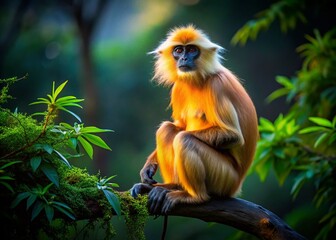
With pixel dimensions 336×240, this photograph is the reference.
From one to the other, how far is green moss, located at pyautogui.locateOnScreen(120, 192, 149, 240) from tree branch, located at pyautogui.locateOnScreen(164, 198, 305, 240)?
34cm

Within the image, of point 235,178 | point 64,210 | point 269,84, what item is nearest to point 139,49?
point 269,84

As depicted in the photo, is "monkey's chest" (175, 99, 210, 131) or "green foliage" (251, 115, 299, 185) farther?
"green foliage" (251, 115, 299, 185)

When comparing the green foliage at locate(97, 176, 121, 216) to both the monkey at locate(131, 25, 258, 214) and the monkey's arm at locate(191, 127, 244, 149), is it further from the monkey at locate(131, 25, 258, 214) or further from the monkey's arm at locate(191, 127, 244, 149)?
the monkey's arm at locate(191, 127, 244, 149)

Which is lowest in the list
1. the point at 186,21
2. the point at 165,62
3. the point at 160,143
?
the point at 160,143

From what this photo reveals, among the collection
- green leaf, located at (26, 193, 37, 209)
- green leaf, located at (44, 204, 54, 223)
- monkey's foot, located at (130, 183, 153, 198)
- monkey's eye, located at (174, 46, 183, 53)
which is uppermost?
monkey's eye, located at (174, 46, 183, 53)

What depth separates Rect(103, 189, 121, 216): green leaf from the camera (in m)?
3.36

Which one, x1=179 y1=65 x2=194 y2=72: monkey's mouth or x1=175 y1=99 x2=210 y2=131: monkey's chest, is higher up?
x1=179 y1=65 x2=194 y2=72: monkey's mouth

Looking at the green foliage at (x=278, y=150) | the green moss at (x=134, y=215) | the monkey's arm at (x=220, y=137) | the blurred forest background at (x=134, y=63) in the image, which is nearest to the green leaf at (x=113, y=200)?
the green moss at (x=134, y=215)

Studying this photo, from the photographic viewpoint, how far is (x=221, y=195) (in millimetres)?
4230

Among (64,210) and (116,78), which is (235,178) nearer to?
(64,210)

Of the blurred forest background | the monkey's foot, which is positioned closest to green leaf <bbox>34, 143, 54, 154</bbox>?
the monkey's foot

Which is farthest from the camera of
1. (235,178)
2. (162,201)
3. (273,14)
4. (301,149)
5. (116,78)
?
(116,78)

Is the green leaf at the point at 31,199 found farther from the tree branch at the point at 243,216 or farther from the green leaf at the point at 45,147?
the tree branch at the point at 243,216

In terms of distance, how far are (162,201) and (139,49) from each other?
41.7 feet
